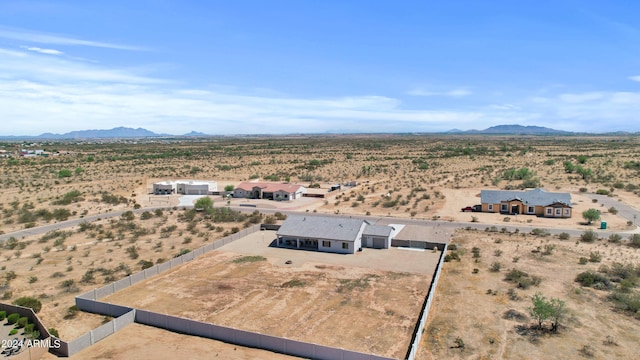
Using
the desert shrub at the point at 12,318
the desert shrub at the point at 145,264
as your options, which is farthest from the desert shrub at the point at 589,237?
the desert shrub at the point at 12,318

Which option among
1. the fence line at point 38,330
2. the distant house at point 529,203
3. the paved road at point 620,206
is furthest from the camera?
the distant house at point 529,203

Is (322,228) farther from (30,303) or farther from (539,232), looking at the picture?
(30,303)

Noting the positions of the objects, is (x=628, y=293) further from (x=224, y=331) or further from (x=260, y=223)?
(x=260, y=223)

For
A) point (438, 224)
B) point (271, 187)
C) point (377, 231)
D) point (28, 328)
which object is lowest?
point (28, 328)

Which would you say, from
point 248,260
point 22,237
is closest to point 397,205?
point 248,260

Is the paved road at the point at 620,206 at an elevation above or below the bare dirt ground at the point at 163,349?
above

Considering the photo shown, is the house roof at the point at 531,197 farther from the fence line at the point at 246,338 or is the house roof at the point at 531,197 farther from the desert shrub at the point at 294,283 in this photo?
the fence line at the point at 246,338

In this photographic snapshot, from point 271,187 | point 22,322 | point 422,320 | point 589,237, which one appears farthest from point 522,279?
point 271,187
